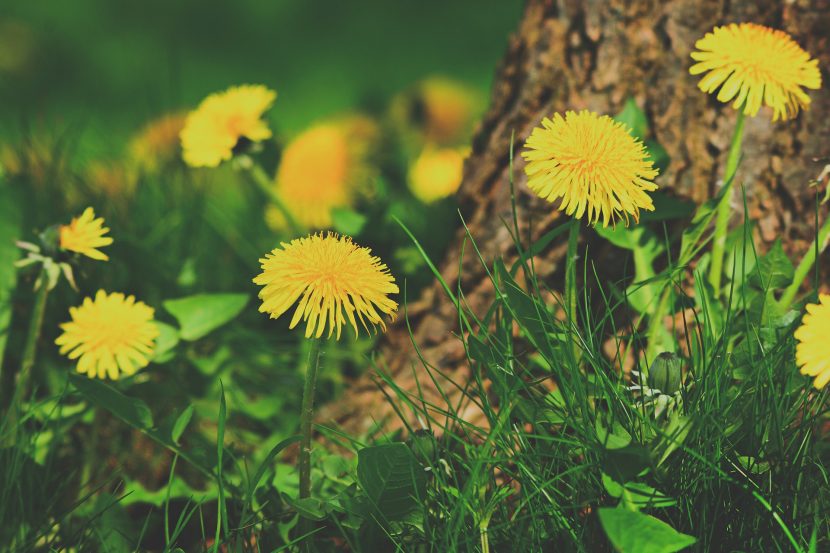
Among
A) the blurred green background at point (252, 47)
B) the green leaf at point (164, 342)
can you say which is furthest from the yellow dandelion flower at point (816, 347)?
the blurred green background at point (252, 47)

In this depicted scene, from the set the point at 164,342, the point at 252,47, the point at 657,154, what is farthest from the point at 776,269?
the point at 252,47

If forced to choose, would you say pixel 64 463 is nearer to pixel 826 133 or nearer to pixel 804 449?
pixel 804 449

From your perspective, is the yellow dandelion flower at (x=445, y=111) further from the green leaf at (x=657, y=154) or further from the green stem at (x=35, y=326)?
the green stem at (x=35, y=326)

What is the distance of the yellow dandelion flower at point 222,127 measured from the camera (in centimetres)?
153

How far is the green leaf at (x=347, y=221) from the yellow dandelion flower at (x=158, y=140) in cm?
60

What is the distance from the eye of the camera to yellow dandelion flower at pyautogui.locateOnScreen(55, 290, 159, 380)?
1.13 meters

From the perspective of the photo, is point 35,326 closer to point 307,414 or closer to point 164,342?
point 164,342

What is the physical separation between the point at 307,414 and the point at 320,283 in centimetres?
18

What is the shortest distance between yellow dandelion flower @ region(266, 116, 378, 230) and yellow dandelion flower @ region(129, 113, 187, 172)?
0.95 feet

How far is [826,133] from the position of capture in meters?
1.32

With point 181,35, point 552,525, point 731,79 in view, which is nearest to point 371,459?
point 552,525

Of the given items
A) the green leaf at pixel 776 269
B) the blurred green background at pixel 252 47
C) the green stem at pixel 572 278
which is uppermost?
the blurred green background at pixel 252 47

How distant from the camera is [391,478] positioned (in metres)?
0.99

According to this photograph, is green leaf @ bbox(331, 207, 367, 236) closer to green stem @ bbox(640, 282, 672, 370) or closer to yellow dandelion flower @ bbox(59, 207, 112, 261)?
yellow dandelion flower @ bbox(59, 207, 112, 261)
